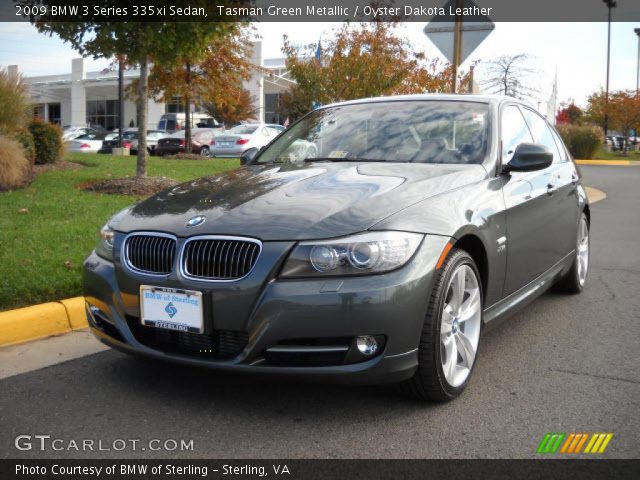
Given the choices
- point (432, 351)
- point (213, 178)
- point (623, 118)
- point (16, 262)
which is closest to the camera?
point (432, 351)

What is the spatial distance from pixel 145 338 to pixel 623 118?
4519cm

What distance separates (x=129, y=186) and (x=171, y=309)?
6.91 meters

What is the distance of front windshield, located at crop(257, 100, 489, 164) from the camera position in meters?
4.36

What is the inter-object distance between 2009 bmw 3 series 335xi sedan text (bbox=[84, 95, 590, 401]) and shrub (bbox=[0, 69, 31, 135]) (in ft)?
30.3

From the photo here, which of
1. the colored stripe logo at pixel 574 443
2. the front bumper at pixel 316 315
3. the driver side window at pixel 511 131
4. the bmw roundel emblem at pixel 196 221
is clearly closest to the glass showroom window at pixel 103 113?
the driver side window at pixel 511 131

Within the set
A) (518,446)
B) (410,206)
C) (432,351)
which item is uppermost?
(410,206)

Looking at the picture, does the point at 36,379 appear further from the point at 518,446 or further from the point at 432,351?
the point at 518,446

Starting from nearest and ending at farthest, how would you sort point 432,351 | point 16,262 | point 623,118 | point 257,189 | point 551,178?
1. point 432,351
2. point 257,189
3. point 551,178
4. point 16,262
5. point 623,118

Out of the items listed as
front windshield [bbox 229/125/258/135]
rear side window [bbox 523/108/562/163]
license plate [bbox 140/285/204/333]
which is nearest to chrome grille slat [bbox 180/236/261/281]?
license plate [bbox 140/285/204/333]

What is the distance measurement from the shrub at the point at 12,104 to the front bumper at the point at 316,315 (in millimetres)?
10202

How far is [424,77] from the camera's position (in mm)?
18625

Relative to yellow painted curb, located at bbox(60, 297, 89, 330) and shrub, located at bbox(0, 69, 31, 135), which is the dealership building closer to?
shrub, located at bbox(0, 69, 31, 135)

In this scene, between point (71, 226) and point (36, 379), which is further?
point (71, 226)

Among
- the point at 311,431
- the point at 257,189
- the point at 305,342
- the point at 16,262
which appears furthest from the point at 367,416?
the point at 16,262
